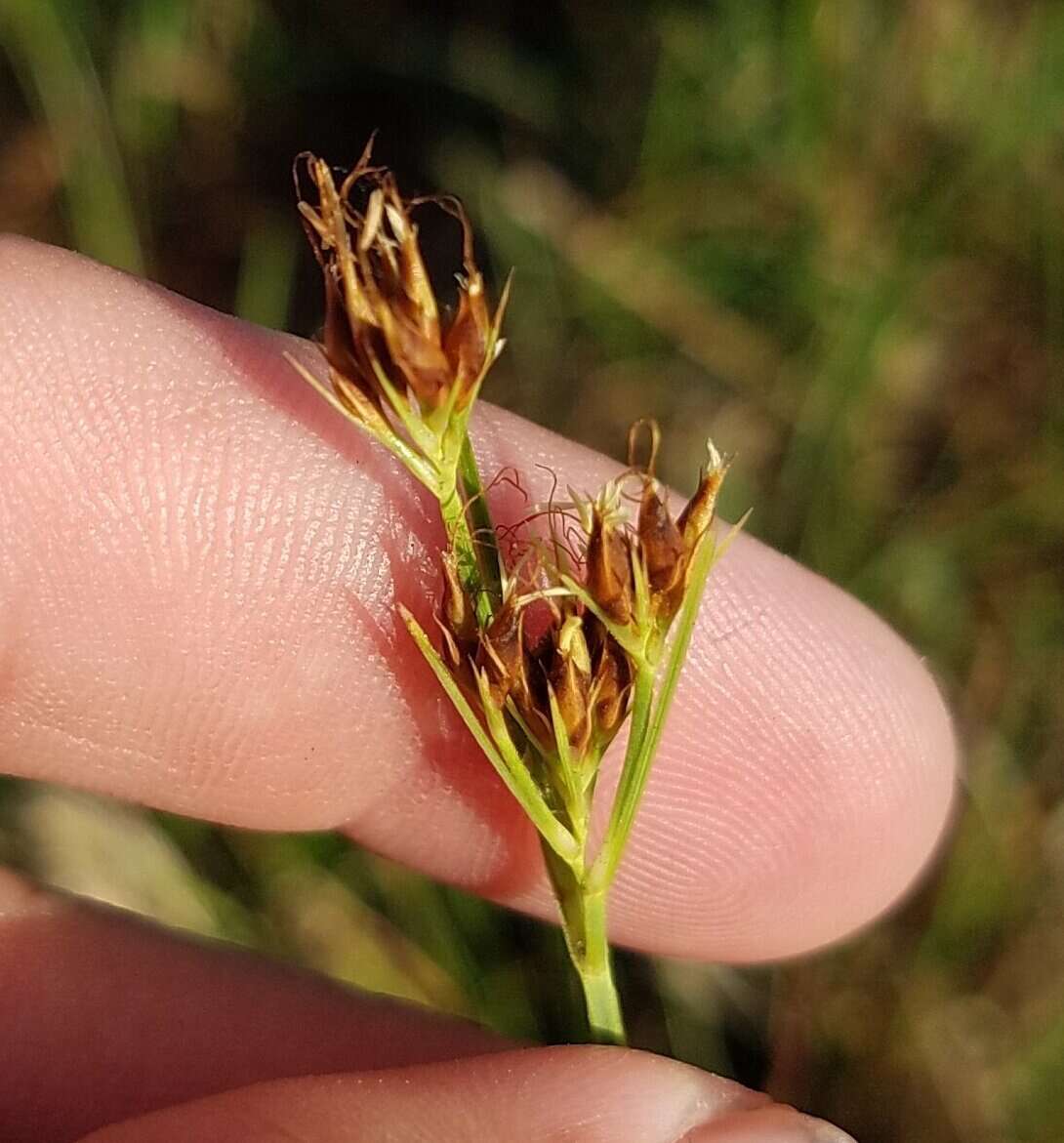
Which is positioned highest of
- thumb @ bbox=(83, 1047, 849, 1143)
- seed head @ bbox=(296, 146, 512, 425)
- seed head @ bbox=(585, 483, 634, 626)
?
seed head @ bbox=(296, 146, 512, 425)

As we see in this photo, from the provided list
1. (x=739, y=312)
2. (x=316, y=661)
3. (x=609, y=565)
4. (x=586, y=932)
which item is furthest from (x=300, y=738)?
(x=739, y=312)

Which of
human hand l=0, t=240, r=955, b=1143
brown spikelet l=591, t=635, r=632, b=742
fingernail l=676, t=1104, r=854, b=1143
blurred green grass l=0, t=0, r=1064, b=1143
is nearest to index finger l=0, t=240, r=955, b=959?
human hand l=0, t=240, r=955, b=1143

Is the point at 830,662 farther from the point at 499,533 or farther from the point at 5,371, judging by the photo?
the point at 5,371

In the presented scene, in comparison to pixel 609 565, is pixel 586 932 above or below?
below

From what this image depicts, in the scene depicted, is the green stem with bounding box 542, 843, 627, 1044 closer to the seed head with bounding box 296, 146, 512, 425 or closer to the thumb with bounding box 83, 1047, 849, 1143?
the thumb with bounding box 83, 1047, 849, 1143

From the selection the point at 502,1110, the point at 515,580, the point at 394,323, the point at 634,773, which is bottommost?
the point at 502,1110

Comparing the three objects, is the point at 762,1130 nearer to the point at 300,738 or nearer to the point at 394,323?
the point at 300,738

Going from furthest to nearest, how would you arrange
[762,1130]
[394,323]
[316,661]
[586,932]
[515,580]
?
[316,661]
[762,1130]
[586,932]
[515,580]
[394,323]

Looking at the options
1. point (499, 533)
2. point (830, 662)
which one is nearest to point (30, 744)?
point (499, 533)

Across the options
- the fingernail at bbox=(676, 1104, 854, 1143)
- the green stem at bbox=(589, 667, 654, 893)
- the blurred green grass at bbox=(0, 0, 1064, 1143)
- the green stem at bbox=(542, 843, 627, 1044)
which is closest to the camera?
the green stem at bbox=(589, 667, 654, 893)
